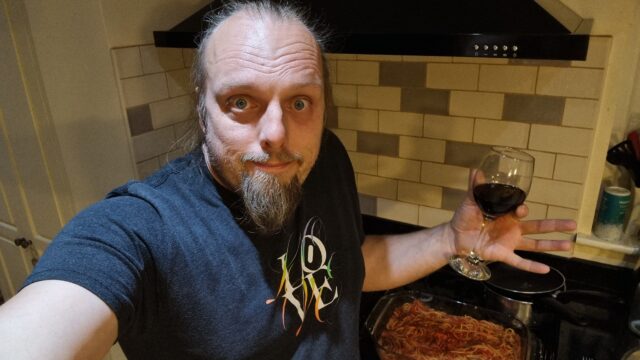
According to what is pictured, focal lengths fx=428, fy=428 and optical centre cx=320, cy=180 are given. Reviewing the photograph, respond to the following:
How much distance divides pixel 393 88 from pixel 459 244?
22.0 inches

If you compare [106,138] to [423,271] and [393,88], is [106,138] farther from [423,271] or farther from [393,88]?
[423,271]

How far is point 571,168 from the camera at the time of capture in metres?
1.18

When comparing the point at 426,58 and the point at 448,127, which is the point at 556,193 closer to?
the point at 448,127

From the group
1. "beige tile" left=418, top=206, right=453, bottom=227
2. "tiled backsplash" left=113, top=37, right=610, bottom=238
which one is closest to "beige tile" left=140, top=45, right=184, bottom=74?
"tiled backsplash" left=113, top=37, right=610, bottom=238

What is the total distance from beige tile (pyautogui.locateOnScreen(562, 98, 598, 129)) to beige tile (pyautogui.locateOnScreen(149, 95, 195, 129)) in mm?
1084

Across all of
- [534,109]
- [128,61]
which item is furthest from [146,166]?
[534,109]

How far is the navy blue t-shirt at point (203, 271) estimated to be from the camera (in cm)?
60

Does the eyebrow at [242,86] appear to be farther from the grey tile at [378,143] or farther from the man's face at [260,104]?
the grey tile at [378,143]

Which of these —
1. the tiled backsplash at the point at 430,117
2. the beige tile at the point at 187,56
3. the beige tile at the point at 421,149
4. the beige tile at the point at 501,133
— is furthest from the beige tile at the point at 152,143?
the beige tile at the point at 501,133

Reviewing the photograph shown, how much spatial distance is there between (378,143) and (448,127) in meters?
0.24

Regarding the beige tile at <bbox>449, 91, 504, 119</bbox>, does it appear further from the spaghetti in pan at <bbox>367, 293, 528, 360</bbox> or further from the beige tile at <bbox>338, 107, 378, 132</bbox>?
the spaghetti in pan at <bbox>367, 293, 528, 360</bbox>

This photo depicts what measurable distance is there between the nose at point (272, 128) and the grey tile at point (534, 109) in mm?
766

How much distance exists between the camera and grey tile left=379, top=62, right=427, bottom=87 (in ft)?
4.26

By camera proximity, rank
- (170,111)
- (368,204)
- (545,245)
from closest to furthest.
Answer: (545,245)
(170,111)
(368,204)
